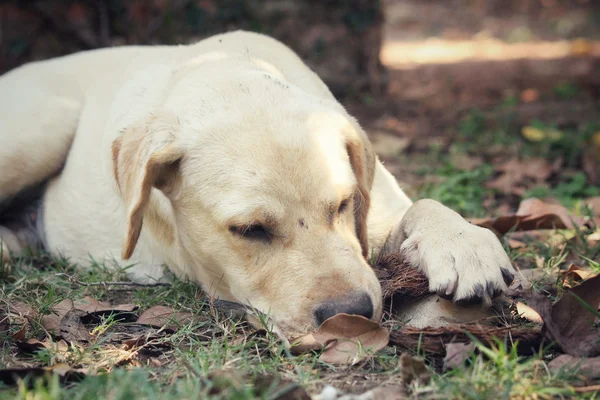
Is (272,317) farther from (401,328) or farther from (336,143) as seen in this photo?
(336,143)

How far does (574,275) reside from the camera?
11.5 feet

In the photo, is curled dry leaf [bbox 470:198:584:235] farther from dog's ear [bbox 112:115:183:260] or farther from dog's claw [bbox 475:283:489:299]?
dog's ear [bbox 112:115:183:260]

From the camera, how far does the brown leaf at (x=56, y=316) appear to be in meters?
3.23

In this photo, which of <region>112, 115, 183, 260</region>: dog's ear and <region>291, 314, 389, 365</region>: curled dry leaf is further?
<region>112, 115, 183, 260</region>: dog's ear

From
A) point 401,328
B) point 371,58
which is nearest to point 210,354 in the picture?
point 401,328

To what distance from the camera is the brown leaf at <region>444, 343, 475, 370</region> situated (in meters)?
2.59

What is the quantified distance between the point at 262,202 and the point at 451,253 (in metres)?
0.84

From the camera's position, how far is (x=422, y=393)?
2.48 metres

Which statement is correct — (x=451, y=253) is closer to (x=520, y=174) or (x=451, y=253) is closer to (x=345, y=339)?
(x=345, y=339)

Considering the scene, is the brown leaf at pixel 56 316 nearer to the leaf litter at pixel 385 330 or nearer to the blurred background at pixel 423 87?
the leaf litter at pixel 385 330

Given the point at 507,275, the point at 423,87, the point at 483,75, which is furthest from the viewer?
the point at 483,75

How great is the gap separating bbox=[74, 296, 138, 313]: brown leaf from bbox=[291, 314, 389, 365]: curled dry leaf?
102 cm

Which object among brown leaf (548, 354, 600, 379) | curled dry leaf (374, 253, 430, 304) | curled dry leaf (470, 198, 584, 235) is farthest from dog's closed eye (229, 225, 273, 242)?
curled dry leaf (470, 198, 584, 235)

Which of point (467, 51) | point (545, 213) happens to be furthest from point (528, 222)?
point (467, 51)
